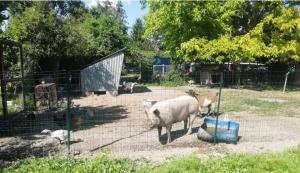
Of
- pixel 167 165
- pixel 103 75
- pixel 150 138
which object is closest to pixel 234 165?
pixel 167 165

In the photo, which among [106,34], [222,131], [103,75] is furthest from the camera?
[106,34]

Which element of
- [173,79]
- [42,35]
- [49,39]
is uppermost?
[42,35]

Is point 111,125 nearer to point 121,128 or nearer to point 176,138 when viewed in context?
point 121,128

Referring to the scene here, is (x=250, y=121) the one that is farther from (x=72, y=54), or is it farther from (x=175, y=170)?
(x=72, y=54)

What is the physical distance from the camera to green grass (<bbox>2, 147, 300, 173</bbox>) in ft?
19.1

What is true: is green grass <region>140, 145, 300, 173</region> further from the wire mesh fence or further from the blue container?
the blue container

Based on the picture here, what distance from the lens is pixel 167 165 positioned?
6164 mm

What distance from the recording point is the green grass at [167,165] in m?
5.82

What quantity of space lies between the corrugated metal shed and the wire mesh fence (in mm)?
404

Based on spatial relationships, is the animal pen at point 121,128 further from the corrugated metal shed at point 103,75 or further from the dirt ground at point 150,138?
the corrugated metal shed at point 103,75

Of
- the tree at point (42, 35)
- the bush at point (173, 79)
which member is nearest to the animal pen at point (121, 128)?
the tree at point (42, 35)

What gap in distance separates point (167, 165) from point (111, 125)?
169 inches

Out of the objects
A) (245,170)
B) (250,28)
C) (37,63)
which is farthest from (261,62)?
(245,170)

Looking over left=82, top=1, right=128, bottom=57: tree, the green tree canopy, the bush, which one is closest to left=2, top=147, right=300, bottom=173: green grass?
the green tree canopy
